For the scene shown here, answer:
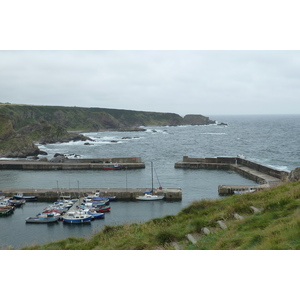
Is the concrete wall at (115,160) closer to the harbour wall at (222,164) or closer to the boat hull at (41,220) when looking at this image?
the harbour wall at (222,164)

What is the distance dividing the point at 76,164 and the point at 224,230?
193ft

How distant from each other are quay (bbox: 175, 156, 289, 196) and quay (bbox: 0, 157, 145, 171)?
9247 millimetres

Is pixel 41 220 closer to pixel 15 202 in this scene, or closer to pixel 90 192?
pixel 15 202

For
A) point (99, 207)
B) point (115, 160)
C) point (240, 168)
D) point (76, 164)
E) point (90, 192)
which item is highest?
point (115, 160)

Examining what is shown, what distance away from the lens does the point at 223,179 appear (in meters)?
52.5

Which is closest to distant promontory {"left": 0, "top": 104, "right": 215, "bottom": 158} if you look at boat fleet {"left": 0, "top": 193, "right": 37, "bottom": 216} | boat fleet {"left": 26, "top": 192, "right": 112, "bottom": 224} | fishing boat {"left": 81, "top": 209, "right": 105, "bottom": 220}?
boat fleet {"left": 0, "top": 193, "right": 37, "bottom": 216}

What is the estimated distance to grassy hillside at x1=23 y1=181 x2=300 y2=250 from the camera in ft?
25.6

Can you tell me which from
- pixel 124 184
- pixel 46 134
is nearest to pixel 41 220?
pixel 124 184

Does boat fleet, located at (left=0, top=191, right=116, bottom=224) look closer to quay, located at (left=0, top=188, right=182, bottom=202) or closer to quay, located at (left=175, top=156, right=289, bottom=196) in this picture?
quay, located at (left=0, top=188, right=182, bottom=202)

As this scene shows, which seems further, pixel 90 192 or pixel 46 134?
pixel 46 134

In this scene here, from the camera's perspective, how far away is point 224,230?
10.0m

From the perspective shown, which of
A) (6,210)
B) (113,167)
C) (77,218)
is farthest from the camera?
(113,167)

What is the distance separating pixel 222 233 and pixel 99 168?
56688mm

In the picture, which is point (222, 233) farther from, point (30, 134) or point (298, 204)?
point (30, 134)
